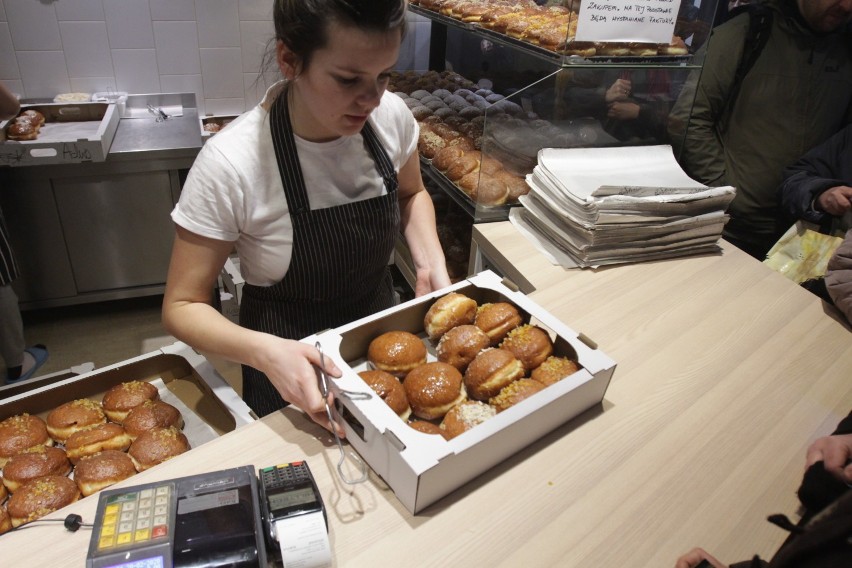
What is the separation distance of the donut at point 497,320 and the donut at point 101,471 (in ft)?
2.87

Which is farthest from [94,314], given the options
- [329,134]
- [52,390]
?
[329,134]

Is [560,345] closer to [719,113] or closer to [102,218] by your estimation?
[719,113]

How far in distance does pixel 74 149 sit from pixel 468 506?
272 centimetres

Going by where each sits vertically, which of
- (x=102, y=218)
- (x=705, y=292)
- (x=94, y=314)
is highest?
(x=705, y=292)

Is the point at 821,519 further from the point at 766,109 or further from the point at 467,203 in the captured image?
the point at 766,109

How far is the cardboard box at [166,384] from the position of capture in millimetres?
1449

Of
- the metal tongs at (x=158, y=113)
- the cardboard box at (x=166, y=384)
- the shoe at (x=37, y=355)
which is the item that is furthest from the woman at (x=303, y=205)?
the metal tongs at (x=158, y=113)

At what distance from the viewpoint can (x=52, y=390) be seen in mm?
1478

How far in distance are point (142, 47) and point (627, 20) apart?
2834mm

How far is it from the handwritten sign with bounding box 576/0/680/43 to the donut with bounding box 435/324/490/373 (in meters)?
1.00

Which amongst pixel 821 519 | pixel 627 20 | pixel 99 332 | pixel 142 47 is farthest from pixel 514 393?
pixel 142 47

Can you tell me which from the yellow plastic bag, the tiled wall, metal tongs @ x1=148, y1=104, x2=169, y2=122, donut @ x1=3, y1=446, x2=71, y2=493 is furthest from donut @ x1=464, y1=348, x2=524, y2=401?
metal tongs @ x1=148, y1=104, x2=169, y2=122

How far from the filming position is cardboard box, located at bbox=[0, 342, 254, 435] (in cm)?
145

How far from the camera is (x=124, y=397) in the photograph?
1.47 meters
